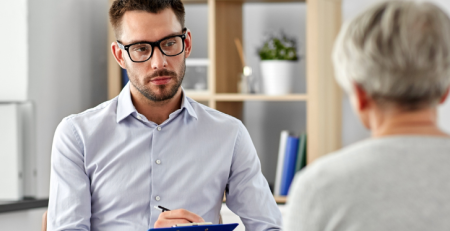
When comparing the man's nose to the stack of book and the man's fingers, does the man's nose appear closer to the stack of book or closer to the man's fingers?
the man's fingers

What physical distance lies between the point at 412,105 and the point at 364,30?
12 cm

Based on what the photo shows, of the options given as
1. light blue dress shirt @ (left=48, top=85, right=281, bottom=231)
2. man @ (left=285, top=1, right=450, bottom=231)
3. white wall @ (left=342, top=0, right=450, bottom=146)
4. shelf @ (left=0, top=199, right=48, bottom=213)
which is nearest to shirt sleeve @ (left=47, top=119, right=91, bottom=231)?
light blue dress shirt @ (left=48, top=85, right=281, bottom=231)

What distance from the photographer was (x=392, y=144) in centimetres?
61

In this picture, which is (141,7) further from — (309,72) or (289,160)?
(289,160)

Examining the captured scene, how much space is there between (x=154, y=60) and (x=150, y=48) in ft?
0.14

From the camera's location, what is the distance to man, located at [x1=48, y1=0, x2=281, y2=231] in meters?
1.40

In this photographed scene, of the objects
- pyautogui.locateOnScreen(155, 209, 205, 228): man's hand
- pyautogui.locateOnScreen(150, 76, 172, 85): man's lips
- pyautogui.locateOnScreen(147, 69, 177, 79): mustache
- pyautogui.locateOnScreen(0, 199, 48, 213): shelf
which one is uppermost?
pyautogui.locateOnScreen(147, 69, 177, 79): mustache

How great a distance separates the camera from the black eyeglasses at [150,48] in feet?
4.67

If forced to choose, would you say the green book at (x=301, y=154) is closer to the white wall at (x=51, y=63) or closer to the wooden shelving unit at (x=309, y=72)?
the wooden shelving unit at (x=309, y=72)

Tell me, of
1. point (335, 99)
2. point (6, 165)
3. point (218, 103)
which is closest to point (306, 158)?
point (335, 99)

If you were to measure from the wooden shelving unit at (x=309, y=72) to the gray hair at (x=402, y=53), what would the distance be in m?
1.61

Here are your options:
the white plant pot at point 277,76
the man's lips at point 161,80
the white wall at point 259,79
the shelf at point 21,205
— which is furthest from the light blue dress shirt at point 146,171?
the white wall at point 259,79

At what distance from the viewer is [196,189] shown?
56.4 inches

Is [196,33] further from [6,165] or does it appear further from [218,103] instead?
[6,165]
